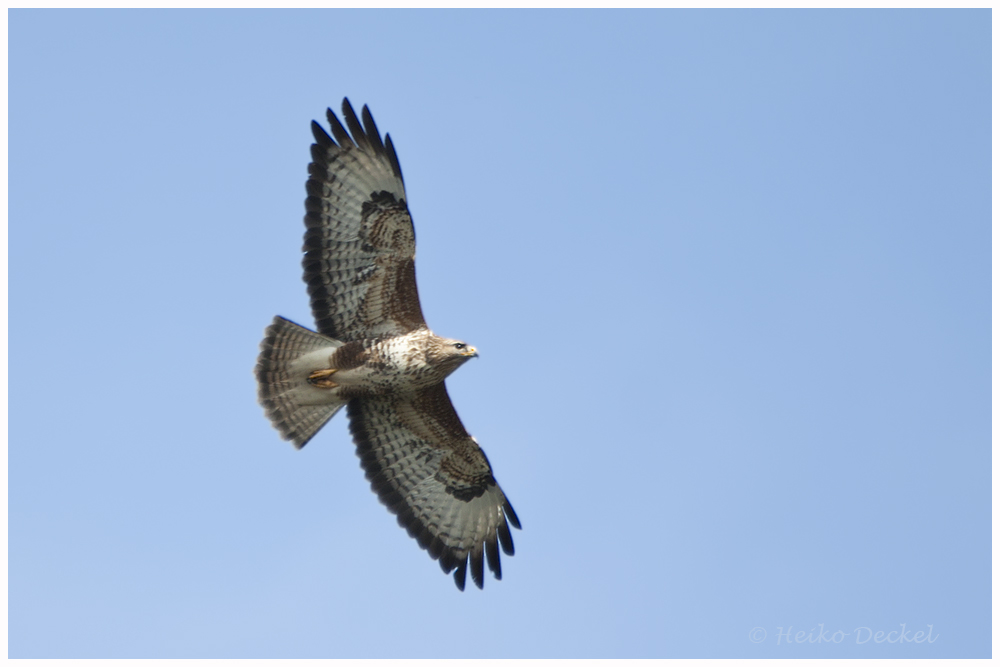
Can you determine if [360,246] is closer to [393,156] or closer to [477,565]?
[393,156]

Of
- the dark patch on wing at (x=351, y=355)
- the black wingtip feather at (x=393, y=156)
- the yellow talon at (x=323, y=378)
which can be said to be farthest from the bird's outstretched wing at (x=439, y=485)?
the black wingtip feather at (x=393, y=156)

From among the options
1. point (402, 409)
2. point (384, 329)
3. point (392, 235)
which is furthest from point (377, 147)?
point (402, 409)

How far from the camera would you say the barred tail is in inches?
459

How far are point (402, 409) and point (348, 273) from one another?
154 centimetres

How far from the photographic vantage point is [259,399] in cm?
1179

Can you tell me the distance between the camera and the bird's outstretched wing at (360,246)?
11555 mm

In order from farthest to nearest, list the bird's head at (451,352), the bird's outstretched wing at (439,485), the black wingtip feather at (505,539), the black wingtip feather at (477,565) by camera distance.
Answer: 1. the black wingtip feather at (505,539)
2. the black wingtip feather at (477,565)
3. the bird's outstretched wing at (439,485)
4. the bird's head at (451,352)

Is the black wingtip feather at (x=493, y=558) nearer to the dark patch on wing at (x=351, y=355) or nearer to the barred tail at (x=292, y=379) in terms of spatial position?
the barred tail at (x=292, y=379)

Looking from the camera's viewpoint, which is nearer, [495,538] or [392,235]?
[392,235]

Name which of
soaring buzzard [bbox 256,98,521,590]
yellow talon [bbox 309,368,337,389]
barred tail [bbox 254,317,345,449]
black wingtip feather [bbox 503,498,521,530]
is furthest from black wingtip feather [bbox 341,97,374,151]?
black wingtip feather [bbox 503,498,521,530]

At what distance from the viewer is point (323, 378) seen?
11719 mm

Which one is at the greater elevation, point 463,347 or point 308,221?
point 308,221

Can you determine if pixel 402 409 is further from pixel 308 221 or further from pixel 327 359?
pixel 308 221

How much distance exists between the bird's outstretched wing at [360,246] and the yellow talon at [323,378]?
34 cm
